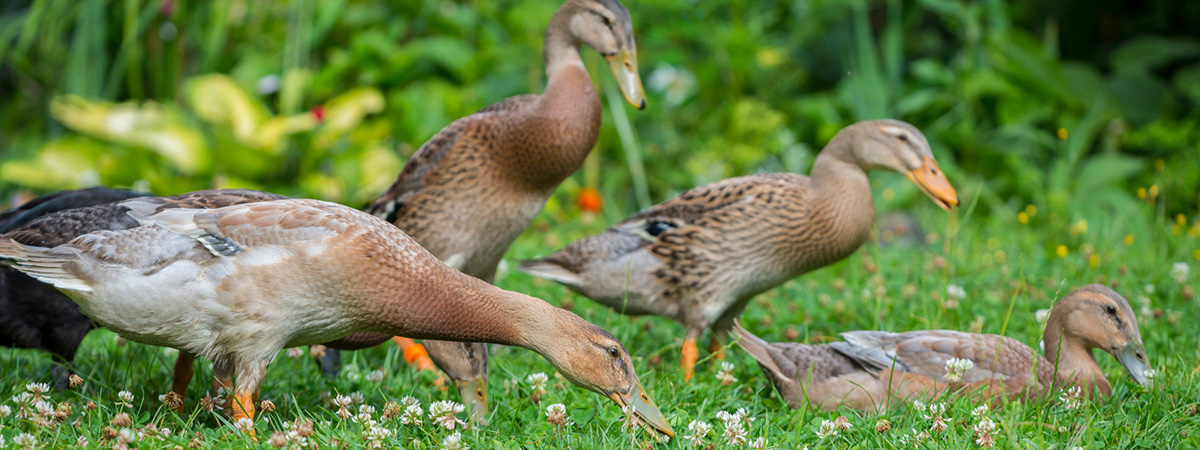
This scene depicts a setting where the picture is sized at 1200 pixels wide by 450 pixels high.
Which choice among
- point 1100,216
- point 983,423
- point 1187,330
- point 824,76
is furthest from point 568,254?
point 824,76

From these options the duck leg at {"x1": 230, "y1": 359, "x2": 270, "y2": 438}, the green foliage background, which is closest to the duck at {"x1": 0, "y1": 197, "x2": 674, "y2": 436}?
the duck leg at {"x1": 230, "y1": 359, "x2": 270, "y2": 438}

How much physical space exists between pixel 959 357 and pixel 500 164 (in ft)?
6.13

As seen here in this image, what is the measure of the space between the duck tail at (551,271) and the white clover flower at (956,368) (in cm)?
164

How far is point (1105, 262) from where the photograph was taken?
5.19 metres

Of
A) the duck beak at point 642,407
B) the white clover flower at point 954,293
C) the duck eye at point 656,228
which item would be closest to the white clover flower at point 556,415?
the duck beak at point 642,407

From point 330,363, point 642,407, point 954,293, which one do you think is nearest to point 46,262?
point 330,363

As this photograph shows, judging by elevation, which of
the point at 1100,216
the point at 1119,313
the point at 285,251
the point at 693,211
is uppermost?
the point at 285,251

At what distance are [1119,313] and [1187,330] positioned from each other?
939 millimetres

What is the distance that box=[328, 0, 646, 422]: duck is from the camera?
4.05m

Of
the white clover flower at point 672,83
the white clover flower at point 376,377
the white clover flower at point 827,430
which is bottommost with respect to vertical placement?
the white clover flower at point 672,83

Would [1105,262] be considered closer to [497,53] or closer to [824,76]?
[824,76]

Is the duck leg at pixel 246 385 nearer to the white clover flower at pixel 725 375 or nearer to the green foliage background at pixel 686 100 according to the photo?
the white clover flower at pixel 725 375

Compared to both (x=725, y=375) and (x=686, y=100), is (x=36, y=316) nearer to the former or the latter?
(x=725, y=375)

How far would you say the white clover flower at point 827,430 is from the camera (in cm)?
298
